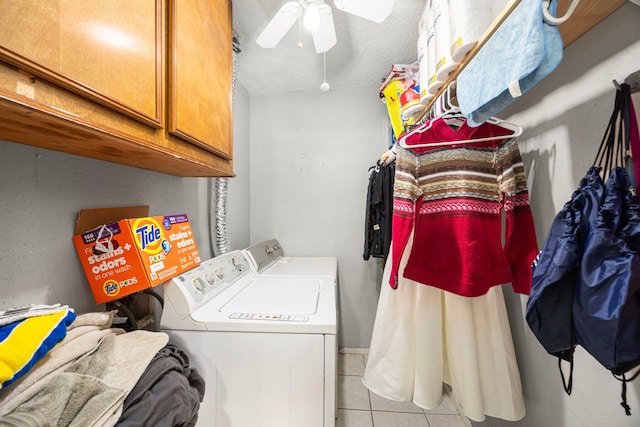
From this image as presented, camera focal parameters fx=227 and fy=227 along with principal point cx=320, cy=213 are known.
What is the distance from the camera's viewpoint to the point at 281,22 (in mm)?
1167

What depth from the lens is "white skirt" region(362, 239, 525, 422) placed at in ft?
3.50

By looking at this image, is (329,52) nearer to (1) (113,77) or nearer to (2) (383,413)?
(1) (113,77)

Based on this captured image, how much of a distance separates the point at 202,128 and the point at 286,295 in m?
0.86

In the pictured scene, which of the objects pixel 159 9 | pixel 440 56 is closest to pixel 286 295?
pixel 159 9

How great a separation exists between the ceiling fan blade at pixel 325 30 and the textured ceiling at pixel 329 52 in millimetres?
271

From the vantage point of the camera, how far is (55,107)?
17.1 inches

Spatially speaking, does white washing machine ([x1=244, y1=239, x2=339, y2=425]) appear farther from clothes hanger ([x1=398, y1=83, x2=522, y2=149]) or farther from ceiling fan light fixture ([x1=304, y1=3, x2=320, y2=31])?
ceiling fan light fixture ([x1=304, y1=3, x2=320, y2=31])

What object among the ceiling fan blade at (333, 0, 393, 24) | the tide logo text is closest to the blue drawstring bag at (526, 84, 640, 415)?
the ceiling fan blade at (333, 0, 393, 24)

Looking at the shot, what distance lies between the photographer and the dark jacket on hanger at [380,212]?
5.59 feet

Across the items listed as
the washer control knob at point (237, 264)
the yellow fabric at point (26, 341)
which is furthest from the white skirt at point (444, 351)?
the yellow fabric at point (26, 341)

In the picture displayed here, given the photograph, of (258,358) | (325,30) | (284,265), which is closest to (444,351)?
(258,358)

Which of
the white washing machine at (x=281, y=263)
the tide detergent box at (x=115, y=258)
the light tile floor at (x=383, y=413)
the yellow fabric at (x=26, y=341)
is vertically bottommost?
the light tile floor at (x=383, y=413)

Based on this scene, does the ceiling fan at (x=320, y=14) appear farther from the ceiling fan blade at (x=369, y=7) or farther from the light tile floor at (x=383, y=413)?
the light tile floor at (x=383, y=413)

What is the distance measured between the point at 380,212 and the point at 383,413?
1.41 metres
